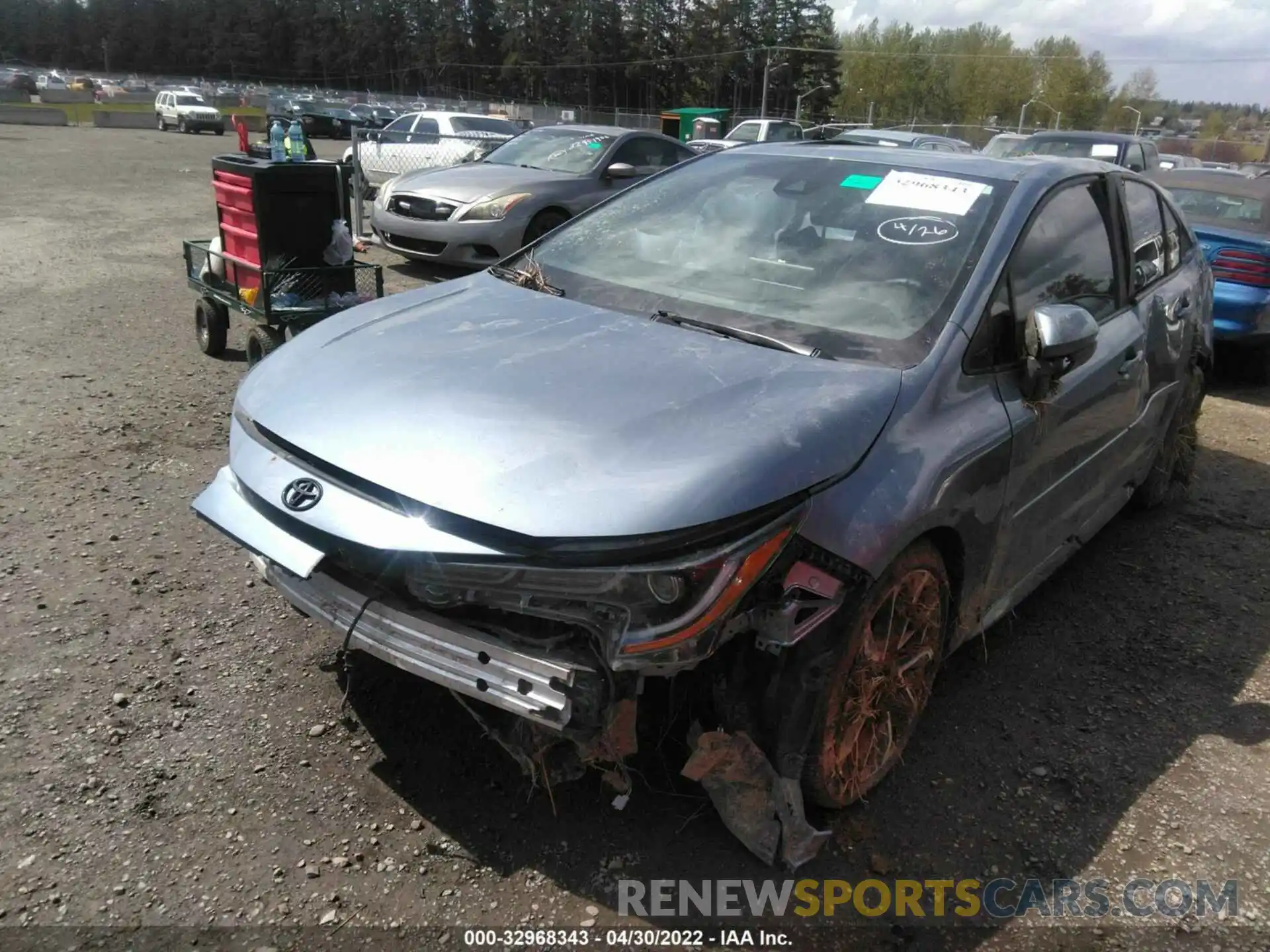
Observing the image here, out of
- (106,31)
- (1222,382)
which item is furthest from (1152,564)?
Answer: (106,31)

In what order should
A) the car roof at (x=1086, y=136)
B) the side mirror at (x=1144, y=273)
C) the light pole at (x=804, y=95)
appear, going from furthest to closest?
the light pole at (x=804, y=95) < the car roof at (x=1086, y=136) < the side mirror at (x=1144, y=273)

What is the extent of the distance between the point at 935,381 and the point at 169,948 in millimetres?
2378

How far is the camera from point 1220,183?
8.24 metres

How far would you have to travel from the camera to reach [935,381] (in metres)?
2.57

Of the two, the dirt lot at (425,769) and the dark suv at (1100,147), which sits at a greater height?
the dark suv at (1100,147)

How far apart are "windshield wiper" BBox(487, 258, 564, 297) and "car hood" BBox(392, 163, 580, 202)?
6076mm

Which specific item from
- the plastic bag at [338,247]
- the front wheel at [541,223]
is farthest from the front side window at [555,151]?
the plastic bag at [338,247]

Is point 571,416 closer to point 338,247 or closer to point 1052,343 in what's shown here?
point 1052,343

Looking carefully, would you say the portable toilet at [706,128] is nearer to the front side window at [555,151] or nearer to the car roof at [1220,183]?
the front side window at [555,151]

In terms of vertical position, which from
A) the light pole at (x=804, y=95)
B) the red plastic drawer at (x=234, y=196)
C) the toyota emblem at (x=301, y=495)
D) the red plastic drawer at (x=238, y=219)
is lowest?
the toyota emblem at (x=301, y=495)

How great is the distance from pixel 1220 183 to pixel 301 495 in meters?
8.92

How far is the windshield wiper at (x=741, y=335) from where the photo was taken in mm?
2713

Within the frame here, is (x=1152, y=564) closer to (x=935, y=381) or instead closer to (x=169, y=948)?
(x=935, y=381)

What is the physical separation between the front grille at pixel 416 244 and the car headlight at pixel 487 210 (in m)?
0.34
